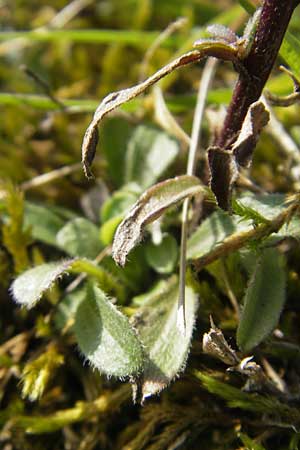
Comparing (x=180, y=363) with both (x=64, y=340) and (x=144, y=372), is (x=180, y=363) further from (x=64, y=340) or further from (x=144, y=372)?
(x=64, y=340)

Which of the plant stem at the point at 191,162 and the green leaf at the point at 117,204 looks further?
the green leaf at the point at 117,204

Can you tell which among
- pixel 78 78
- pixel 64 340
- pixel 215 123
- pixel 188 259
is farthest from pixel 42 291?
pixel 78 78

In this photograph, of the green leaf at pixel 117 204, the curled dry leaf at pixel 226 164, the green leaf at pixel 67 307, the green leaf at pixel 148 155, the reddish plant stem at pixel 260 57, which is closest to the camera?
the curled dry leaf at pixel 226 164

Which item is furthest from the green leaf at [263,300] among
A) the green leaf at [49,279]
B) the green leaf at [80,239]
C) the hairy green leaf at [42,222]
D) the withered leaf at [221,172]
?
the hairy green leaf at [42,222]

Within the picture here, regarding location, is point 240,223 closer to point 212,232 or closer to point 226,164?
point 212,232

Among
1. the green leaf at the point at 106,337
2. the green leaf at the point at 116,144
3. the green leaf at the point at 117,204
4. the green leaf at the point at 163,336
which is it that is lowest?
the green leaf at the point at 163,336

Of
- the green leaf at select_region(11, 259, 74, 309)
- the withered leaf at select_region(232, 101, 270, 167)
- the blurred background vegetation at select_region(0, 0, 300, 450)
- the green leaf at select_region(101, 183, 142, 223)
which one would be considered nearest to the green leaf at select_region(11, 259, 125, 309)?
the green leaf at select_region(11, 259, 74, 309)

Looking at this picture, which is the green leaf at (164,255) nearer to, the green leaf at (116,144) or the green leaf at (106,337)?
the green leaf at (106,337)
